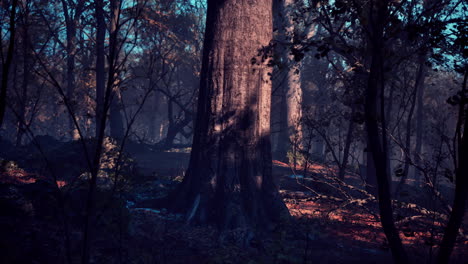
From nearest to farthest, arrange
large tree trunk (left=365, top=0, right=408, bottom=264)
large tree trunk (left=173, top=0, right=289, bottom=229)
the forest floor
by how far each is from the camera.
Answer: large tree trunk (left=365, top=0, right=408, bottom=264)
the forest floor
large tree trunk (left=173, top=0, right=289, bottom=229)

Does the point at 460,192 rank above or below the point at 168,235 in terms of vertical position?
above

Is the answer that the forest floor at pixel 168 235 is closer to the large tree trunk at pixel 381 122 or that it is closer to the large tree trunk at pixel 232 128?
the large tree trunk at pixel 232 128

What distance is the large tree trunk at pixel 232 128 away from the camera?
700cm

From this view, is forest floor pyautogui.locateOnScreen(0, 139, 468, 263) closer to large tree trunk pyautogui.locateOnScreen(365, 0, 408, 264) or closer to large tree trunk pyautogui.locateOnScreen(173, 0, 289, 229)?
A: large tree trunk pyautogui.locateOnScreen(173, 0, 289, 229)

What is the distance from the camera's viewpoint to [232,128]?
23.2 feet

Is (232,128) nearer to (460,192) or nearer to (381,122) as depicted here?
(381,122)

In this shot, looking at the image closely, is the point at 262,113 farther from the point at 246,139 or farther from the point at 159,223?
the point at 159,223

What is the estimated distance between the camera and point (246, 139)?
7.15m

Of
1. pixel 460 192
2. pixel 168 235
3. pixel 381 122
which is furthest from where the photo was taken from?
pixel 168 235

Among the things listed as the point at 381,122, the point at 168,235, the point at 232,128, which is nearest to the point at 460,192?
the point at 381,122

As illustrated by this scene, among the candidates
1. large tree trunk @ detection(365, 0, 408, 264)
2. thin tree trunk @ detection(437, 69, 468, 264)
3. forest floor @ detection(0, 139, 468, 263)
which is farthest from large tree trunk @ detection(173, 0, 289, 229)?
thin tree trunk @ detection(437, 69, 468, 264)

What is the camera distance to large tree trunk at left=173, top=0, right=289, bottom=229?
7.00 metres

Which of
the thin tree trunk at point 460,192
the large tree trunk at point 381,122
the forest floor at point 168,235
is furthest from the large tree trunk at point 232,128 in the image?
the thin tree trunk at point 460,192

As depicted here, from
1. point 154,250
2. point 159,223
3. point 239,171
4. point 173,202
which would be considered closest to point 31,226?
point 154,250
